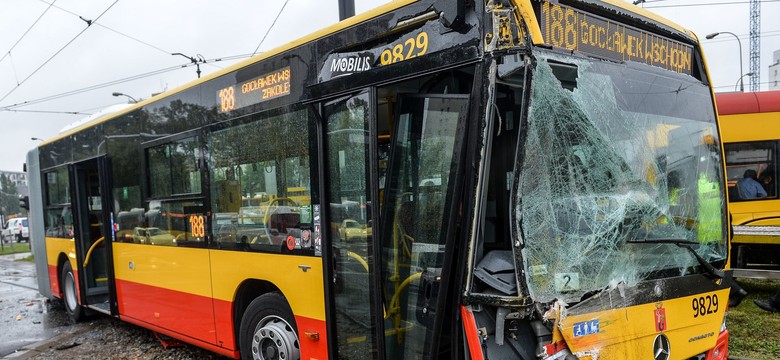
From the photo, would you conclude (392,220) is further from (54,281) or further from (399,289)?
(54,281)

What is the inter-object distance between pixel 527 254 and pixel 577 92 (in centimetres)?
99

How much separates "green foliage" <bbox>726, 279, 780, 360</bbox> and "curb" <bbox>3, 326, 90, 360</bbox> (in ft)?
26.6

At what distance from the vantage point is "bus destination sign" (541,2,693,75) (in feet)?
10.7

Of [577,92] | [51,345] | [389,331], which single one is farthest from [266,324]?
[51,345]

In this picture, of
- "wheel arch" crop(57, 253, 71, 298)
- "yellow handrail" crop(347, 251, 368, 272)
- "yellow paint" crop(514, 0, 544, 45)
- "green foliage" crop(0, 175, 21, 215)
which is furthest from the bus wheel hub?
"green foliage" crop(0, 175, 21, 215)

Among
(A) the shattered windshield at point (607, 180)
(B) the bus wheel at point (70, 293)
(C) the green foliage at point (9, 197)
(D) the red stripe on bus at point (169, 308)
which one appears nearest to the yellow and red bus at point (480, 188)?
(A) the shattered windshield at point (607, 180)

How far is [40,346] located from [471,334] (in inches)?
283

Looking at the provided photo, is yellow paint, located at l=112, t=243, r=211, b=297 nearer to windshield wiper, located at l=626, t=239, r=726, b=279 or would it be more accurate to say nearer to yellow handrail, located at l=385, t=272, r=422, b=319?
yellow handrail, located at l=385, t=272, r=422, b=319

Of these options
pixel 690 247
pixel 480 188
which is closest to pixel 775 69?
pixel 690 247

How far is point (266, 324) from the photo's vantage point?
5.07 m

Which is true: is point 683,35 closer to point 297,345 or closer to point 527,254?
point 527,254

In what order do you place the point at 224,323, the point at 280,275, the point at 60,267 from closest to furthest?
the point at 280,275
the point at 224,323
the point at 60,267

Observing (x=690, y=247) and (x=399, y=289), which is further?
(x=399, y=289)

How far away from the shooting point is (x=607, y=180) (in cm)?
334
